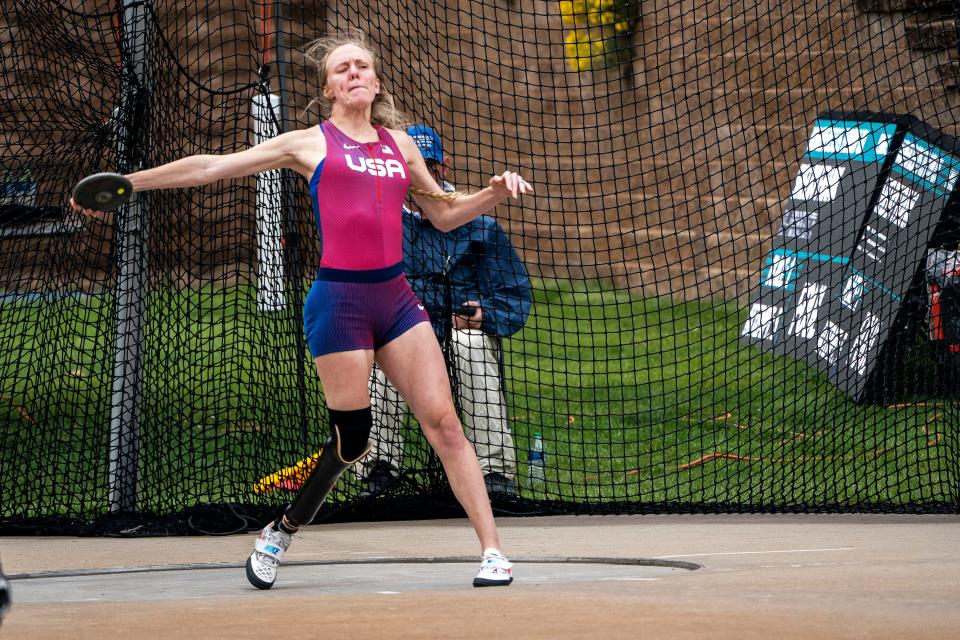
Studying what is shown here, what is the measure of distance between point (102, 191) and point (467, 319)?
306 cm

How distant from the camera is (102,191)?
163 inches

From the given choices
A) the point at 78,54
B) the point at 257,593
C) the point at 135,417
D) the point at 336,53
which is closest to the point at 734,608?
the point at 257,593

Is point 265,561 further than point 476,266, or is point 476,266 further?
point 476,266

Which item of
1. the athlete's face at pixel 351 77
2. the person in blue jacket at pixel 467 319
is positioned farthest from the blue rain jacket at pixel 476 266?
the athlete's face at pixel 351 77

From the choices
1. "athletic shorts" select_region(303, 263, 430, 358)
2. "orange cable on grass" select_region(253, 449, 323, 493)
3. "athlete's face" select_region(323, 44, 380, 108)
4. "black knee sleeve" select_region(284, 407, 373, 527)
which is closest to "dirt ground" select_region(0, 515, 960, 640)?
"black knee sleeve" select_region(284, 407, 373, 527)

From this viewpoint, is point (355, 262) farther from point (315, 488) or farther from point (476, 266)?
point (476, 266)

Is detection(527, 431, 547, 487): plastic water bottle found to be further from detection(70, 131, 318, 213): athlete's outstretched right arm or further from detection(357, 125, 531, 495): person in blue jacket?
detection(70, 131, 318, 213): athlete's outstretched right arm

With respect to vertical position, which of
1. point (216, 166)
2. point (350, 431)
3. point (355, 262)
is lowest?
point (350, 431)

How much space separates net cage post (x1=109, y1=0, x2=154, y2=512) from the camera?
21.2 ft

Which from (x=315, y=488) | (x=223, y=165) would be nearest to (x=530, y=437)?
(x=315, y=488)

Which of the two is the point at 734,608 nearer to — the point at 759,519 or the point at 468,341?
the point at 759,519

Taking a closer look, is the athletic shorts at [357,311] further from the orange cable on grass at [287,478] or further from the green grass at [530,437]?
the orange cable on grass at [287,478]

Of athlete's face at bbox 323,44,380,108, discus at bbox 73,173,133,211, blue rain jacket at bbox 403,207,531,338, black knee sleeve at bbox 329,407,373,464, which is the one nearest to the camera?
discus at bbox 73,173,133,211

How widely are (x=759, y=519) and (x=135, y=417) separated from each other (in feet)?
10.2
